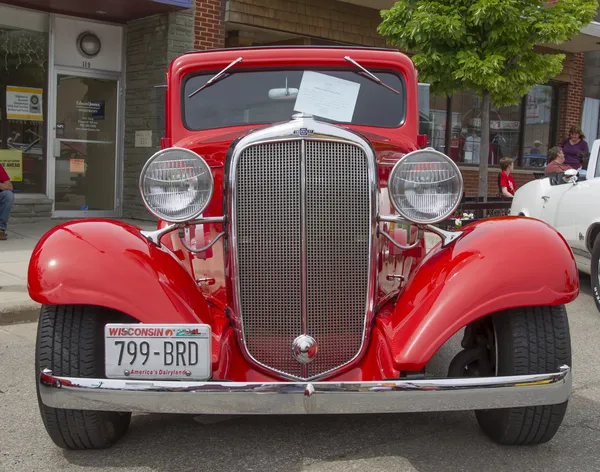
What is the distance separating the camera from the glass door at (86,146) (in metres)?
11.2

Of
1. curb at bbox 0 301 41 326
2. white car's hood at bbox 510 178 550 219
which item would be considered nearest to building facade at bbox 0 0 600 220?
curb at bbox 0 301 41 326

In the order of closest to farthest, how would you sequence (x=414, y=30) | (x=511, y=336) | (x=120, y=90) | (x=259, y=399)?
(x=259, y=399) → (x=511, y=336) → (x=414, y=30) → (x=120, y=90)

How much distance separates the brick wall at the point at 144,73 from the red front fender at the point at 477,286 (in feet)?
27.0

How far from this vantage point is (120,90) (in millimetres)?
11656

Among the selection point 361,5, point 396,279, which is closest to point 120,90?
point 361,5

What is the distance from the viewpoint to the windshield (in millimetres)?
4062

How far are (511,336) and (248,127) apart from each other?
1890mm

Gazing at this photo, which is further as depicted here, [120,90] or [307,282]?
[120,90]

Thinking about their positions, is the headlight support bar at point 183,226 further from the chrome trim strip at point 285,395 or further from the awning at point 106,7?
the awning at point 106,7

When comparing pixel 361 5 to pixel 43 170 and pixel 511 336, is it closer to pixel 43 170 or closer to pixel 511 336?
pixel 43 170

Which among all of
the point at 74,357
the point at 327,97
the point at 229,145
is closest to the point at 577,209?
the point at 327,97

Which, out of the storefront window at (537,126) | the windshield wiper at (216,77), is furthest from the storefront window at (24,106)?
the storefront window at (537,126)

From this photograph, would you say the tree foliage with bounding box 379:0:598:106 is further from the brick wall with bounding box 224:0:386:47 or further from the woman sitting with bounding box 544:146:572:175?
the brick wall with bounding box 224:0:386:47

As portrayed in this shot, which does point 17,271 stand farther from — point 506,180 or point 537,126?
point 537,126
